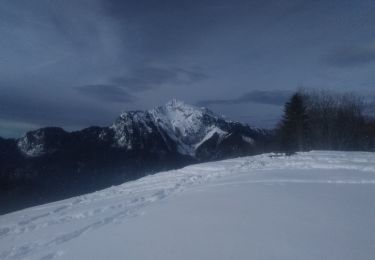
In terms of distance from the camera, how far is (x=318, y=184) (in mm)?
8867

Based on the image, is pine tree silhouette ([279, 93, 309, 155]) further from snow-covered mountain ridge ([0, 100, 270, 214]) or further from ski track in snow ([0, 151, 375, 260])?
ski track in snow ([0, 151, 375, 260])

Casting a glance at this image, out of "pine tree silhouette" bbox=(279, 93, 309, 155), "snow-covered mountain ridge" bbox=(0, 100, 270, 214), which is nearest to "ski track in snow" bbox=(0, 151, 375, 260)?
"pine tree silhouette" bbox=(279, 93, 309, 155)

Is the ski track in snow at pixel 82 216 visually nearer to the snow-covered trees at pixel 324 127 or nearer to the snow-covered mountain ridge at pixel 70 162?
the snow-covered trees at pixel 324 127

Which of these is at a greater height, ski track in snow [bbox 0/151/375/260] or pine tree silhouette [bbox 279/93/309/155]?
pine tree silhouette [bbox 279/93/309/155]

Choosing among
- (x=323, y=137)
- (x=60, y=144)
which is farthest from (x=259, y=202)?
(x=60, y=144)

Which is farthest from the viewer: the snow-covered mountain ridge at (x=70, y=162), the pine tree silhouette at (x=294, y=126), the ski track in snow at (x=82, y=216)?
the snow-covered mountain ridge at (x=70, y=162)

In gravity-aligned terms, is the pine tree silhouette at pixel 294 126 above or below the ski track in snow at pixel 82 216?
above

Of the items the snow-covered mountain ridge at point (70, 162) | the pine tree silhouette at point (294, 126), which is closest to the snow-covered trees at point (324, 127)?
the pine tree silhouette at point (294, 126)

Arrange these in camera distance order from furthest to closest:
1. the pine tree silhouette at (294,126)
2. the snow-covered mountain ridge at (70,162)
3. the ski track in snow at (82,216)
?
the snow-covered mountain ridge at (70,162) < the pine tree silhouette at (294,126) < the ski track in snow at (82,216)

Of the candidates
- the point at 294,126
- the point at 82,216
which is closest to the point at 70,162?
the point at 294,126

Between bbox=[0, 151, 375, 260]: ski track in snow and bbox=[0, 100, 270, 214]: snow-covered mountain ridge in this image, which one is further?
bbox=[0, 100, 270, 214]: snow-covered mountain ridge

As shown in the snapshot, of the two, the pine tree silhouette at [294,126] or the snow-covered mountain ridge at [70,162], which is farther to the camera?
the snow-covered mountain ridge at [70,162]

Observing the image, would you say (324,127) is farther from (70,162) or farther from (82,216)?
(70,162)

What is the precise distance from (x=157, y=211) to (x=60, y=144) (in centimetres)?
17558
